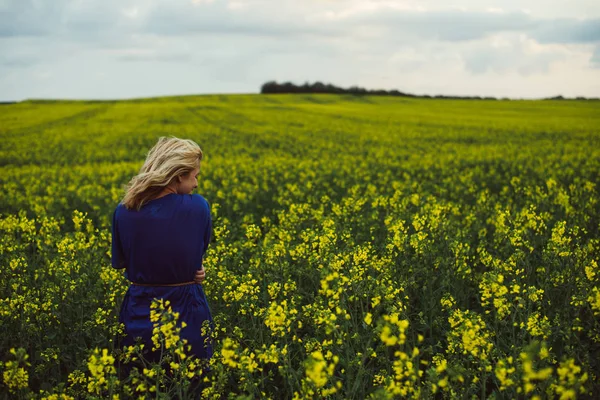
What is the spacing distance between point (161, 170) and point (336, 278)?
1.81 m

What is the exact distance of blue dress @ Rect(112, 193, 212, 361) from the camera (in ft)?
11.4

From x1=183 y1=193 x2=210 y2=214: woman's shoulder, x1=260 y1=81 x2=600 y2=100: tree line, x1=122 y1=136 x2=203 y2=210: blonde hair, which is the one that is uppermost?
x1=260 y1=81 x2=600 y2=100: tree line

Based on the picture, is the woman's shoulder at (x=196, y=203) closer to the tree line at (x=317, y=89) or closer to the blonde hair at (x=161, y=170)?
the blonde hair at (x=161, y=170)

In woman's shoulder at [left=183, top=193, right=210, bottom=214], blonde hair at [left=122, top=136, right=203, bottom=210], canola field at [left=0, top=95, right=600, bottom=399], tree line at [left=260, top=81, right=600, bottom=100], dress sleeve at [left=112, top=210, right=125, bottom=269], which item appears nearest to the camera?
canola field at [left=0, top=95, right=600, bottom=399]

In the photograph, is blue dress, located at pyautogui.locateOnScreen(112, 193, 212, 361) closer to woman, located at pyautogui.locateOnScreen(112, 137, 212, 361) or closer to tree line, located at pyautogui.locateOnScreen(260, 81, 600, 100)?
woman, located at pyautogui.locateOnScreen(112, 137, 212, 361)

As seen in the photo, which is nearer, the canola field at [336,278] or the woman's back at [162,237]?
the canola field at [336,278]

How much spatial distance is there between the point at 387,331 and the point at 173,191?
2.06m

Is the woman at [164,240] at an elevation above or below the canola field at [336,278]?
above

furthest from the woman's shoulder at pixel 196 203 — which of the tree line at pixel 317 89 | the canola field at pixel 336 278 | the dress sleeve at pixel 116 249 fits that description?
the tree line at pixel 317 89

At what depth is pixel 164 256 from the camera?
3.53 m

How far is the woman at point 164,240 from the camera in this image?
3463 mm

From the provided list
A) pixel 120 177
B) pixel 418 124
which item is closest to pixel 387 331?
pixel 120 177

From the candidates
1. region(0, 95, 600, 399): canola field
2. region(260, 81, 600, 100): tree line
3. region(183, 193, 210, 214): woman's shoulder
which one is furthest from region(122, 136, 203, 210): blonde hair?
region(260, 81, 600, 100): tree line

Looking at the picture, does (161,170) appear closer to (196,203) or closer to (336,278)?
(196,203)
